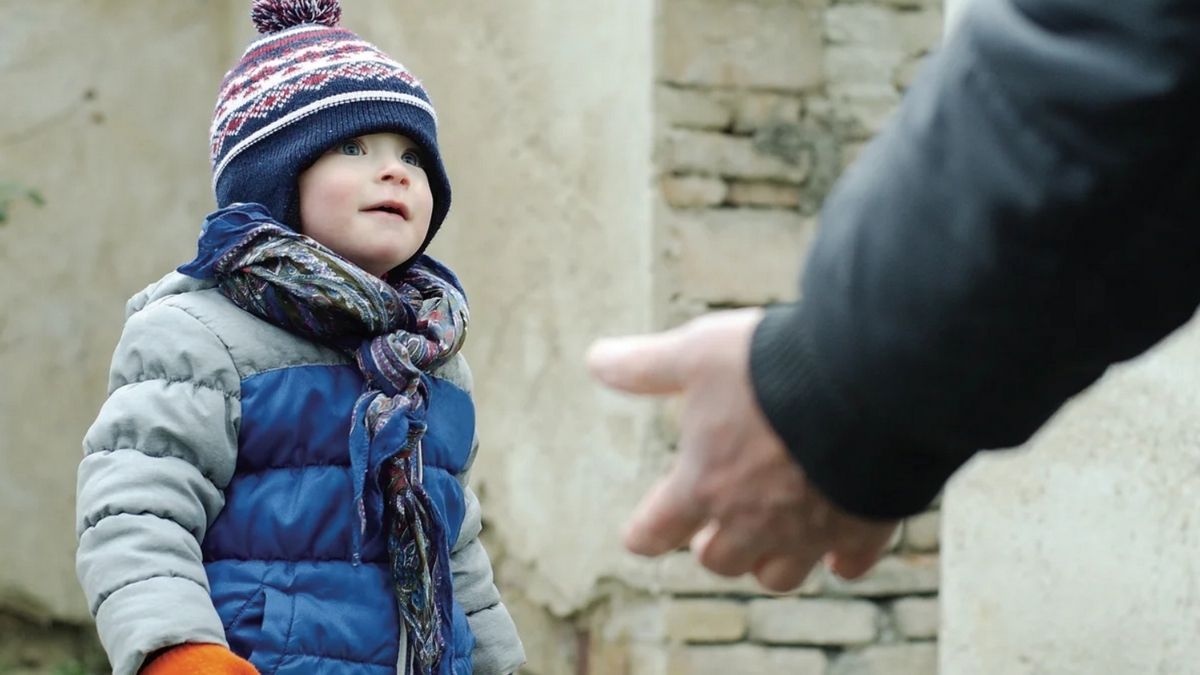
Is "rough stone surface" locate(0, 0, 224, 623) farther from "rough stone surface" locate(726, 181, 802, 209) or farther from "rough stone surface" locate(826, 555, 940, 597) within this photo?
"rough stone surface" locate(826, 555, 940, 597)

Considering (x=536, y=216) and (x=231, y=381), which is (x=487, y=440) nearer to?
(x=536, y=216)

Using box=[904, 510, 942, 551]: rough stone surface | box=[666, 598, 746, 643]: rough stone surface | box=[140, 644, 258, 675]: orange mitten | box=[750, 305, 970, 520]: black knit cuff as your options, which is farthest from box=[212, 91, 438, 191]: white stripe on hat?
box=[904, 510, 942, 551]: rough stone surface

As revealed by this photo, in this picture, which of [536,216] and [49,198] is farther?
[49,198]

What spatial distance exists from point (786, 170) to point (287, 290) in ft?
6.87

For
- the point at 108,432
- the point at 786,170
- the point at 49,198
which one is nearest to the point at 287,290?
the point at 108,432

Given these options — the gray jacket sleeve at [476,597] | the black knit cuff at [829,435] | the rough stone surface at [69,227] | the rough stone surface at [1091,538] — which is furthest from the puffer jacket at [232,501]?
the rough stone surface at [69,227]

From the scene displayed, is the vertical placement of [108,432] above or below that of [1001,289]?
below

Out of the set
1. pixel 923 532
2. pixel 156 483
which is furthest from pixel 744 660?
pixel 156 483

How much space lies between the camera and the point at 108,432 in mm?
2051

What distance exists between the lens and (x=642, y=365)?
47.7 inches

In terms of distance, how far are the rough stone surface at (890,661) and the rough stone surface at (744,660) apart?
71 millimetres

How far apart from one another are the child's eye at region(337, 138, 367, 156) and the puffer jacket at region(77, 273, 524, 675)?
263 millimetres

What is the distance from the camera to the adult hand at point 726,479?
117 centimetres

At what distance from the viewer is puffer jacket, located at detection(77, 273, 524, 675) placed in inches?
77.9
